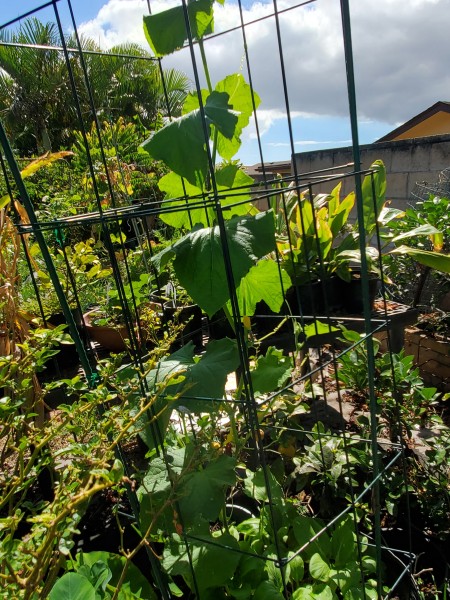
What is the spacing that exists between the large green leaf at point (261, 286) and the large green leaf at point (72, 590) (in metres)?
0.63

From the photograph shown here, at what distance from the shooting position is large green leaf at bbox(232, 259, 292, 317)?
45.0 inches

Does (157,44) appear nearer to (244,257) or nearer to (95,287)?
(244,257)

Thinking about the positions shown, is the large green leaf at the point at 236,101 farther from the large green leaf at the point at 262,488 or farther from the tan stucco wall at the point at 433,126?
the tan stucco wall at the point at 433,126

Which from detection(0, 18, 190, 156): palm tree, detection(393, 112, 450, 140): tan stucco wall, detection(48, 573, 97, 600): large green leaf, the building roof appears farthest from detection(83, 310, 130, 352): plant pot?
detection(0, 18, 190, 156): palm tree

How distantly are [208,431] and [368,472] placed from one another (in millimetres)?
640

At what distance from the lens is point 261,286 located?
1.15 m

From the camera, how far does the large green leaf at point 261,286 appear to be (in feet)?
3.75

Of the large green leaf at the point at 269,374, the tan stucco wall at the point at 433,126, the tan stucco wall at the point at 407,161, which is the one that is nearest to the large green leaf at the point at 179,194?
the large green leaf at the point at 269,374

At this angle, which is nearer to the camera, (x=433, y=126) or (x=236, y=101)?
(x=236, y=101)

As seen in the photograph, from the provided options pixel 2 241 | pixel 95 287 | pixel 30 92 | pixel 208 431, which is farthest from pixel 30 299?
pixel 30 92

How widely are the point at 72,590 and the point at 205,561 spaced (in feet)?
1.43

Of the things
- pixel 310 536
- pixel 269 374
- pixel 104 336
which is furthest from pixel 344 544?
pixel 104 336

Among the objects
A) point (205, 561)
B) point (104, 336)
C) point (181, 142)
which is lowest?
point (205, 561)

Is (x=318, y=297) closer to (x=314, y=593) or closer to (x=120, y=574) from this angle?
(x=314, y=593)
